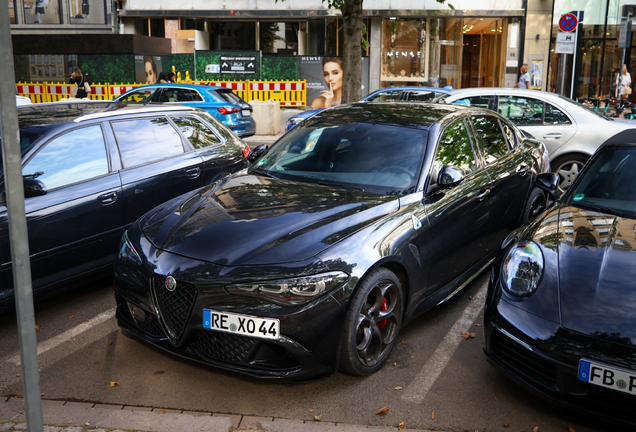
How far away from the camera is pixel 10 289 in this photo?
14.3 feet

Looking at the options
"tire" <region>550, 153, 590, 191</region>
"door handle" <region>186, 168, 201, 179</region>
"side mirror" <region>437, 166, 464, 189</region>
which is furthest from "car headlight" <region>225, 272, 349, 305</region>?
"tire" <region>550, 153, 590, 191</region>

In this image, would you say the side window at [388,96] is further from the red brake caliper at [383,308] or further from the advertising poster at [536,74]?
the advertising poster at [536,74]

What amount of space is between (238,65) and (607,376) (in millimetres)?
21667

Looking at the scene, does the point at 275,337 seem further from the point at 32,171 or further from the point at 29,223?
the point at 32,171

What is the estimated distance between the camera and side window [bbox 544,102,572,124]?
30.6 feet

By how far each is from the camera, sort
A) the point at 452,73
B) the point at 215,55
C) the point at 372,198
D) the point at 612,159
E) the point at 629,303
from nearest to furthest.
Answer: the point at 629,303
the point at 372,198
the point at 612,159
the point at 215,55
the point at 452,73

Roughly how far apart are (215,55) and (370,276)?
21.1 m

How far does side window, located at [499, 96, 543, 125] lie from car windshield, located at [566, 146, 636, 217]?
4.97 metres

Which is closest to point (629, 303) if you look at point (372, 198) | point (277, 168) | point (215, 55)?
point (372, 198)

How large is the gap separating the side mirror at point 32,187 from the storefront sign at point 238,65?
63.8 ft

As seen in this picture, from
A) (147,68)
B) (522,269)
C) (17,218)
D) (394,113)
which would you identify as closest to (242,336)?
(17,218)

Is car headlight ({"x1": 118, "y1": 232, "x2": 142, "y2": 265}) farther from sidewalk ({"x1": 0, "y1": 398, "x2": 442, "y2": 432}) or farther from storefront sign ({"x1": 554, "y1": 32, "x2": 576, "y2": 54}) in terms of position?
storefront sign ({"x1": 554, "y1": 32, "x2": 576, "y2": 54})

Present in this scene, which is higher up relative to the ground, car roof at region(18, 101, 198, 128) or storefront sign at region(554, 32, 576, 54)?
storefront sign at region(554, 32, 576, 54)

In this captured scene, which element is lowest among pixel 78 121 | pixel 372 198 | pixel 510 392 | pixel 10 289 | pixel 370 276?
pixel 510 392
